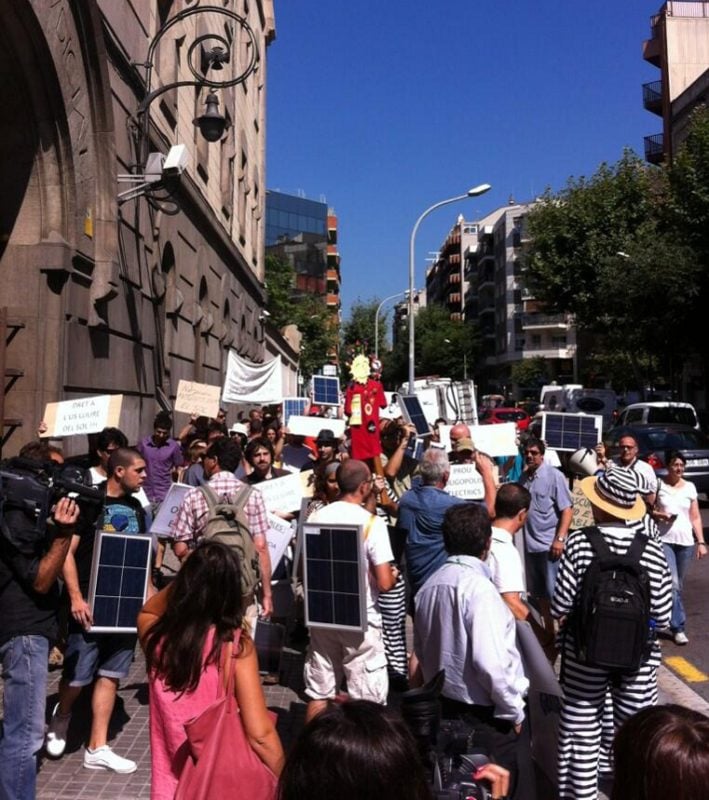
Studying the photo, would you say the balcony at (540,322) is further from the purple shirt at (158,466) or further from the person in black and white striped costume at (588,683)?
the person in black and white striped costume at (588,683)

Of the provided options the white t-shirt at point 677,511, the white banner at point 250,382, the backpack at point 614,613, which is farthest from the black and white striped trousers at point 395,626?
the white banner at point 250,382

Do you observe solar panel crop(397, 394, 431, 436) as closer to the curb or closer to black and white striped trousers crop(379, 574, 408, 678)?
black and white striped trousers crop(379, 574, 408, 678)

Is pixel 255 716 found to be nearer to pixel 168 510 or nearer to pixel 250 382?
pixel 168 510

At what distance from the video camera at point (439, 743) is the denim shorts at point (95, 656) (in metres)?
2.42

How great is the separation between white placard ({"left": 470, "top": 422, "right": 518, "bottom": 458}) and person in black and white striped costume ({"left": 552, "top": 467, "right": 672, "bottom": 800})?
4.96 meters

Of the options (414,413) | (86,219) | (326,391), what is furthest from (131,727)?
(326,391)

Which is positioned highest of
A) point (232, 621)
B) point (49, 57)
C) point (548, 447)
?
point (49, 57)

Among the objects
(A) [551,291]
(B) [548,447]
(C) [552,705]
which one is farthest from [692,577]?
(A) [551,291]

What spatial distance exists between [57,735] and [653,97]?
49.3m

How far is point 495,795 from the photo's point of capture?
106 inches

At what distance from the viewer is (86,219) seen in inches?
404

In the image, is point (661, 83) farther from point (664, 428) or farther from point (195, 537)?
point (195, 537)

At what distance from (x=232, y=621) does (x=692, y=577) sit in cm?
845

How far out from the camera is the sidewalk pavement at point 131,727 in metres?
4.43
